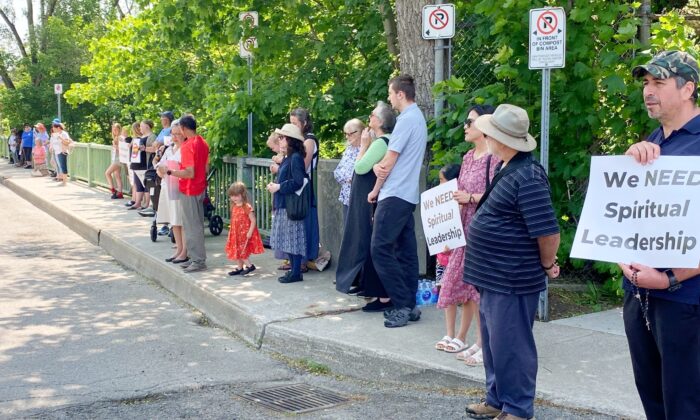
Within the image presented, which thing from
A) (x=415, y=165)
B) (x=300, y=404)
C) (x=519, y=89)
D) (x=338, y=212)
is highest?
(x=519, y=89)

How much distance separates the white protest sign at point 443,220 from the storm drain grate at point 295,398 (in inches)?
51.1

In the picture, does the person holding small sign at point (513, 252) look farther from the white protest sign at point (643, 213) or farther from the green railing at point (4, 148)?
the green railing at point (4, 148)

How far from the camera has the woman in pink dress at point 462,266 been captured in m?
6.01

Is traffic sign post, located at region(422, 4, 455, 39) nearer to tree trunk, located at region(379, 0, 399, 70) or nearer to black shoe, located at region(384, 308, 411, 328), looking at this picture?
tree trunk, located at region(379, 0, 399, 70)

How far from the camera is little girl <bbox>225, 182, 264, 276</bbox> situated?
9.09 metres

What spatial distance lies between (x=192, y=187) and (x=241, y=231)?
0.74m

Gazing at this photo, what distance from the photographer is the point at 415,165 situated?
7027mm

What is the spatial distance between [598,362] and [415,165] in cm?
215

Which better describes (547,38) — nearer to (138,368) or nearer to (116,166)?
(138,368)

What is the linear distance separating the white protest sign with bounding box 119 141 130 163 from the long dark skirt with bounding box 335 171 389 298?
974cm

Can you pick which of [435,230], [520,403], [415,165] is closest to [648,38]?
[415,165]

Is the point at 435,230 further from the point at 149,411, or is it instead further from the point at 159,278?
the point at 159,278

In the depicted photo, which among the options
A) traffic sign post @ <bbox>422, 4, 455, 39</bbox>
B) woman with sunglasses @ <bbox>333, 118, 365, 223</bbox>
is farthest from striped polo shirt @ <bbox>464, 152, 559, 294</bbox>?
traffic sign post @ <bbox>422, 4, 455, 39</bbox>

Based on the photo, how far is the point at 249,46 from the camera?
11.2 metres
